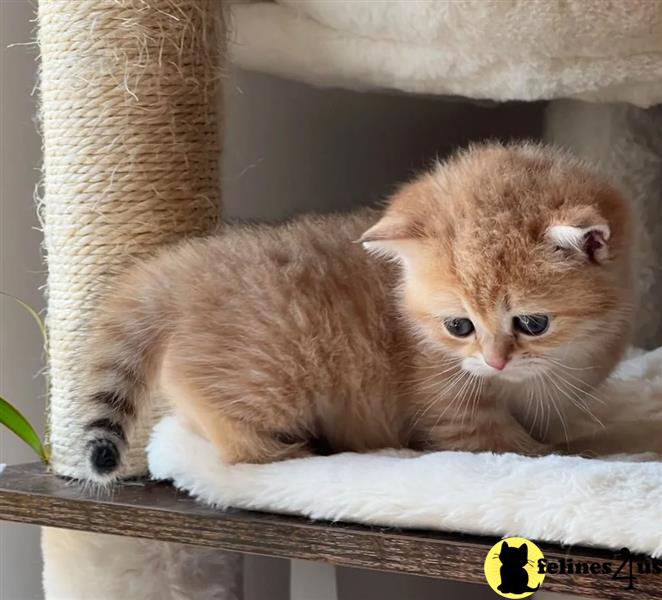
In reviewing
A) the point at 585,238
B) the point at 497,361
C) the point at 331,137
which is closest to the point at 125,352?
the point at 497,361

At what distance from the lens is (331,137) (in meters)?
1.91

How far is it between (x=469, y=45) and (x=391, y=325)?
0.44m

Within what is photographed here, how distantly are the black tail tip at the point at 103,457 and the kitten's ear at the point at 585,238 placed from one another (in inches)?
20.0

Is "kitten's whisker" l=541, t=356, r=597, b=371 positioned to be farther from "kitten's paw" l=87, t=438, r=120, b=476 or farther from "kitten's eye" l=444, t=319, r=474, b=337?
"kitten's paw" l=87, t=438, r=120, b=476

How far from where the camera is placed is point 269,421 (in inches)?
37.4

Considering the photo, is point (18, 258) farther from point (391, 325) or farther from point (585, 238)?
point (585, 238)

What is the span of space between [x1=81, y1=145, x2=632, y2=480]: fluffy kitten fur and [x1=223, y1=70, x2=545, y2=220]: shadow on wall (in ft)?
2.46

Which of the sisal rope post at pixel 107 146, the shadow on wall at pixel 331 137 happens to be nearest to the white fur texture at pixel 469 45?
the sisal rope post at pixel 107 146

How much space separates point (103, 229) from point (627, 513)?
767 millimetres

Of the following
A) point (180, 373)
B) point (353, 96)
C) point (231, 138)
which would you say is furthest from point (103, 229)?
point (353, 96)

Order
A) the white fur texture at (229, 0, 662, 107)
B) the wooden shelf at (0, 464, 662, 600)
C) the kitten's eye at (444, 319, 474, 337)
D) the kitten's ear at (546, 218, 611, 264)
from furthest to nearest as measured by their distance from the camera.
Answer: the white fur texture at (229, 0, 662, 107)
the kitten's eye at (444, 319, 474, 337)
the kitten's ear at (546, 218, 611, 264)
the wooden shelf at (0, 464, 662, 600)

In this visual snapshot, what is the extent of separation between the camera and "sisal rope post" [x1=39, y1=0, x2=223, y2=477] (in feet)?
3.74

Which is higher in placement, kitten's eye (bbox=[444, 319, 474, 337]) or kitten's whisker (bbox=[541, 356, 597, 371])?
kitten's eye (bbox=[444, 319, 474, 337])

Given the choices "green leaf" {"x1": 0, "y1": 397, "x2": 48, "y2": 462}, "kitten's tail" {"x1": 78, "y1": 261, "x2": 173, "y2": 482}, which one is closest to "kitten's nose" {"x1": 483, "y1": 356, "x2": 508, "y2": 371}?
"kitten's tail" {"x1": 78, "y1": 261, "x2": 173, "y2": 482}
